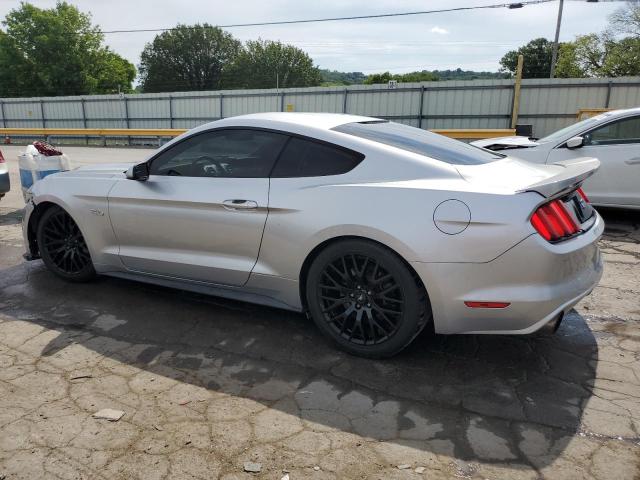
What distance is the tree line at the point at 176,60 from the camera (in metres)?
53.4

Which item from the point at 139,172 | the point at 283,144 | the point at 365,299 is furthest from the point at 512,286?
the point at 139,172

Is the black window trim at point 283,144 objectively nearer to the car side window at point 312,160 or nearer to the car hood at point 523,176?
the car side window at point 312,160

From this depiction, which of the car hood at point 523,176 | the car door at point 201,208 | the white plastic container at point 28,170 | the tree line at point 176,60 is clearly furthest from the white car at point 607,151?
the tree line at point 176,60

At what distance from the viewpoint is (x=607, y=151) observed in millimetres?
6441

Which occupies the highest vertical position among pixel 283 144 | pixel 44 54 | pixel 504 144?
pixel 44 54

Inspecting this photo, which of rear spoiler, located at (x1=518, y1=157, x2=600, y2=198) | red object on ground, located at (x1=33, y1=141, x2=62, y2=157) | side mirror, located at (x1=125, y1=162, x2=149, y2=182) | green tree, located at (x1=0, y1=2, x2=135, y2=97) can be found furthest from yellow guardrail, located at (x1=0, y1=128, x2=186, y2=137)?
green tree, located at (x1=0, y1=2, x2=135, y2=97)

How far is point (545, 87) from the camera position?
59.5 ft

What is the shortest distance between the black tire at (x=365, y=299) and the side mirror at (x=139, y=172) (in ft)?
5.13

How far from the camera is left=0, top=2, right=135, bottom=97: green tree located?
5344 cm

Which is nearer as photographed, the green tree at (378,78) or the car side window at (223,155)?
the car side window at (223,155)

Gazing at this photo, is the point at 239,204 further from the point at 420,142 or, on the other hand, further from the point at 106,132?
the point at 106,132

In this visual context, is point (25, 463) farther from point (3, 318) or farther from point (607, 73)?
point (607, 73)

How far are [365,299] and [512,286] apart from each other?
828mm

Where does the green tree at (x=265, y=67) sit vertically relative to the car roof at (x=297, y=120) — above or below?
above
